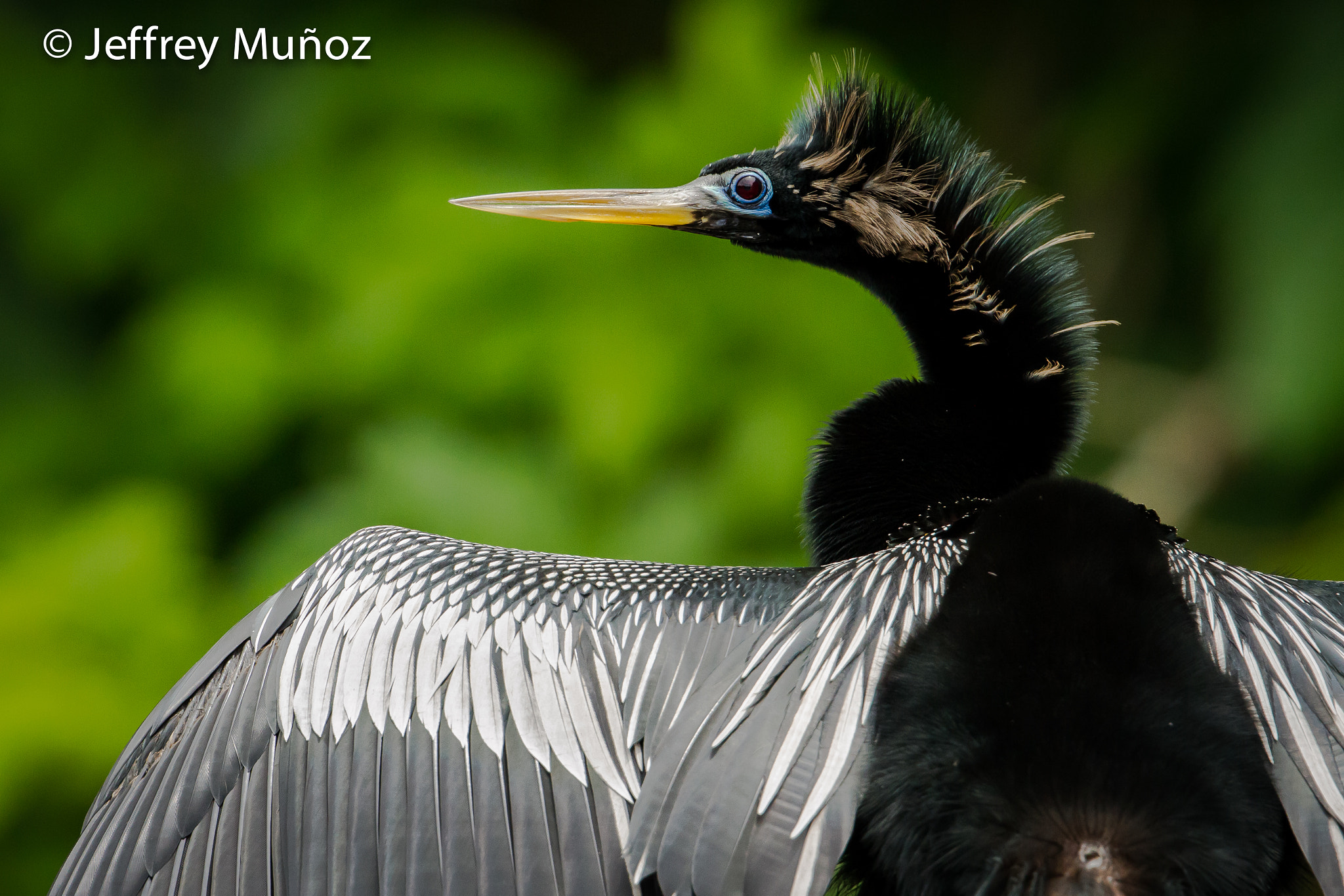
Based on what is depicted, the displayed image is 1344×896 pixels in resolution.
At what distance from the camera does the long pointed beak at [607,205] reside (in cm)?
279

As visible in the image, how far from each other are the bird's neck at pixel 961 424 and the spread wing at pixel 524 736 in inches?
10.3

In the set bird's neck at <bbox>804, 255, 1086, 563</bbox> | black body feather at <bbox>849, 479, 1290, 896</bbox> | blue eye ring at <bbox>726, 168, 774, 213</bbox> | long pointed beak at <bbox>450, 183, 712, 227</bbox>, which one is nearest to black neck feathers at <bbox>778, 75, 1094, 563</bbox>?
bird's neck at <bbox>804, 255, 1086, 563</bbox>

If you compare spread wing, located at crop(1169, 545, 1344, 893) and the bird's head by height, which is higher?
the bird's head

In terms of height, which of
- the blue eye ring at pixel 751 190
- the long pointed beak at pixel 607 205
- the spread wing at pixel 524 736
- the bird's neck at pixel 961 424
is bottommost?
the spread wing at pixel 524 736

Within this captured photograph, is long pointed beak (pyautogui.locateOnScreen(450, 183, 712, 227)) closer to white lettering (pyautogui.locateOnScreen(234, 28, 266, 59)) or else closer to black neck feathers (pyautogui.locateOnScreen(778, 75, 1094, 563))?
black neck feathers (pyautogui.locateOnScreen(778, 75, 1094, 563))

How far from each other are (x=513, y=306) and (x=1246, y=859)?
4.18 meters

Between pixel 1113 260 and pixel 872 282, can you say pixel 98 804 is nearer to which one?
pixel 872 282

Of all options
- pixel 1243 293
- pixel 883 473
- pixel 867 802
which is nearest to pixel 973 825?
pixel 867 802

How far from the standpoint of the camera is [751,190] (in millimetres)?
2844

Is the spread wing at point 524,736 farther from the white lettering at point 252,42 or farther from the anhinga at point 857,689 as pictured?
the white lettering at point 252,42

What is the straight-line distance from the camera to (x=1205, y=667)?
1785 millimetres

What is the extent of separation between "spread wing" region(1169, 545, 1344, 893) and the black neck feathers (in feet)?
1.48

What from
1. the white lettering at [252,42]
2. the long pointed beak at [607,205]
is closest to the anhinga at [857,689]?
the long pointed beak at [607,205]

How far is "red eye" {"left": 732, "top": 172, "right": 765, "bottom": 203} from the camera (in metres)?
2.84
